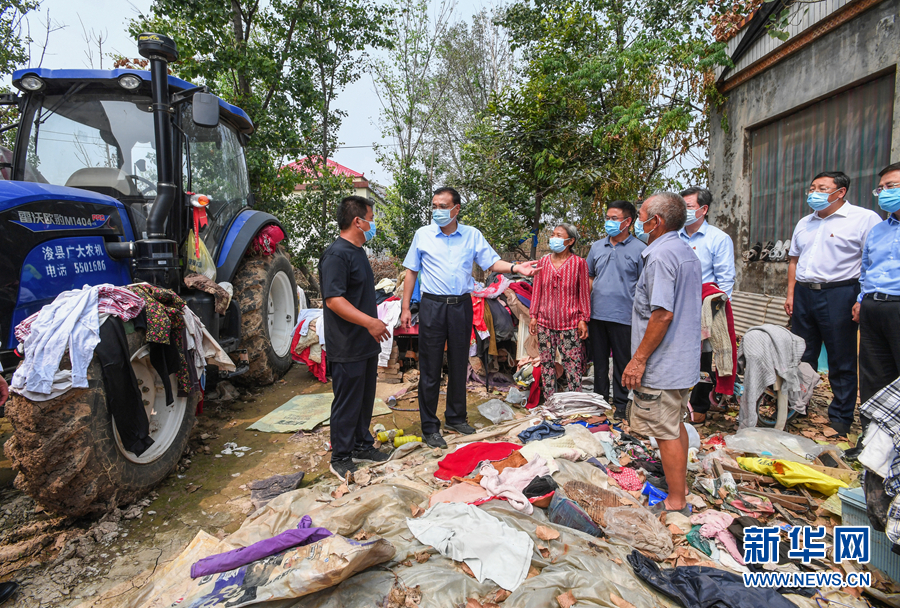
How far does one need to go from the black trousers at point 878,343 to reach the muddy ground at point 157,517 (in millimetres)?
644

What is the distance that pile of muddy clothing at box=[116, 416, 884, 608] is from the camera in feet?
6.02

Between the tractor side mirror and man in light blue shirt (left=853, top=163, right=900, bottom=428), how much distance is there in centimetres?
456

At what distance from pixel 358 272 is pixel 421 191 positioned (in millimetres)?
10093

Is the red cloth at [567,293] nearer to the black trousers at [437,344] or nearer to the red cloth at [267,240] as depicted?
the black trousers at [437,344]

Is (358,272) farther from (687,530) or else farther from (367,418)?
(687,530)

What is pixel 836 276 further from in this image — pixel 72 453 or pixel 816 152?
pixel 72 453

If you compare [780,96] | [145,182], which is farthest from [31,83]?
[780,96]

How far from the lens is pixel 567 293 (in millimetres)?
4270

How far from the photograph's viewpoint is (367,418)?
3.61 metres

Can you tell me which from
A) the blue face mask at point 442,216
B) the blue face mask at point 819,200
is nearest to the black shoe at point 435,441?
the blue face mask at point 442,216

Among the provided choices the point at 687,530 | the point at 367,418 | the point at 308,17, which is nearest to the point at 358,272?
the point at 367,418

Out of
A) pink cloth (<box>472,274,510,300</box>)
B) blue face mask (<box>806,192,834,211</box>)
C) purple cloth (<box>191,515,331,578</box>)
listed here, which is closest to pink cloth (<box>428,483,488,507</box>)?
purple cloth (<box>191,515,331,578</box>)

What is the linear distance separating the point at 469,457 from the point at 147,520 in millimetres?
1993

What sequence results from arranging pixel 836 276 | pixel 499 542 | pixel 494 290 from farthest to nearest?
pixel 494 290 < pixel 836 276 < pixel 499 542
